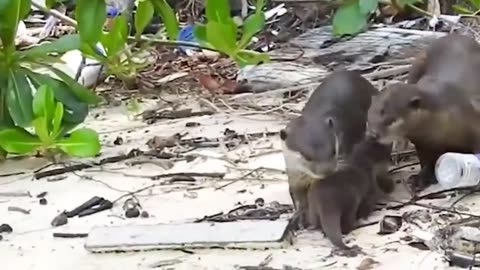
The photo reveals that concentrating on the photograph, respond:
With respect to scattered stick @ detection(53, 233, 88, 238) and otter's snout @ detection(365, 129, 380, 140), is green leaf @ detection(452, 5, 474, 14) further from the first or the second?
scattered stick @ detection(53, 233, 88, 238)

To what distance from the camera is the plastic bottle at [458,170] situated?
2.59m

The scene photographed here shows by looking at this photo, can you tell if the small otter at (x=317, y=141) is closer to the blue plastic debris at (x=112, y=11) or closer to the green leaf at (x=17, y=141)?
the green leaf at (x=17, y=141)

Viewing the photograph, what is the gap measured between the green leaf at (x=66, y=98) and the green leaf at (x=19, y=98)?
35mm

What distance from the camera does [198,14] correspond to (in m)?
4.86

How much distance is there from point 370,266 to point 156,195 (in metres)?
0.71

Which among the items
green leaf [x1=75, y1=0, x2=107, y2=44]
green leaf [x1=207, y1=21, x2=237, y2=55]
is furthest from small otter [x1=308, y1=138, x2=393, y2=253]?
green leaf [x1=75, y1=0, x2=107, y2=44]

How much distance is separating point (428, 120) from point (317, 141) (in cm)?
35

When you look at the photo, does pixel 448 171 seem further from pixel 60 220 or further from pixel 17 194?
pixel 17 194

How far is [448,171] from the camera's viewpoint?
263 cm

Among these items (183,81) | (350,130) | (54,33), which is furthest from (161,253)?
(54,33)

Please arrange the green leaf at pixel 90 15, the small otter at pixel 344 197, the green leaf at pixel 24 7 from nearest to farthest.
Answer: the small otter at pixel 344 197
the green leaf at pixel 90 15
the green leaf at pixel 24 7

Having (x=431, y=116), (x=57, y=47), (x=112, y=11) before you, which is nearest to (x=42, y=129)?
(x=57, y=47)

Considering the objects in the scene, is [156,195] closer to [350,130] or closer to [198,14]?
[350,130]

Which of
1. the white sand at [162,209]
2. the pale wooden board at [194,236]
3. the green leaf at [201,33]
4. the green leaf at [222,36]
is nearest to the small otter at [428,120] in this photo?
the white sand at [162,209]
